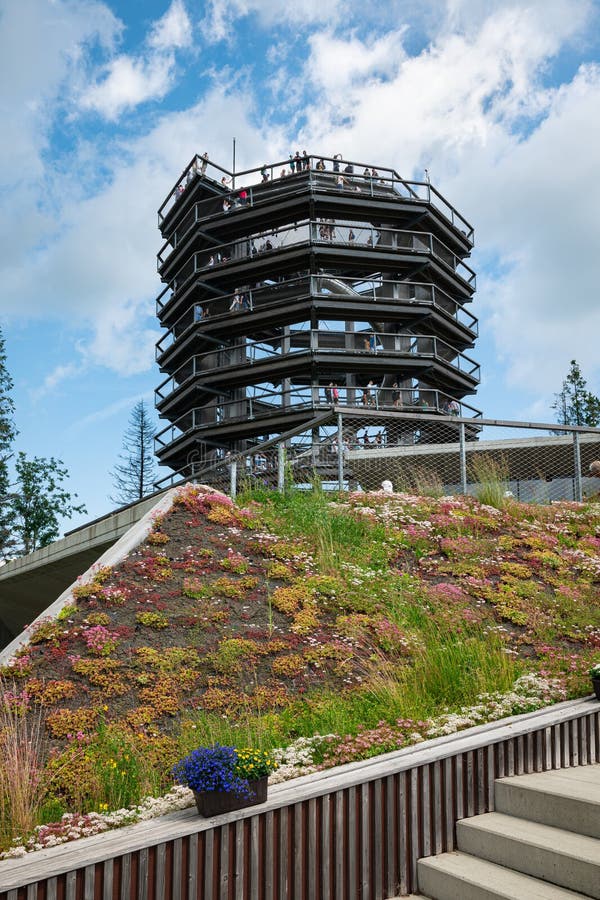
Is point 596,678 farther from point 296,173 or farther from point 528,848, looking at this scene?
point 296,173

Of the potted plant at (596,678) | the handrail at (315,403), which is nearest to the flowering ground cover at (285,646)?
the potted plant at (596,678)

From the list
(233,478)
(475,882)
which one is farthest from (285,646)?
(233,478)

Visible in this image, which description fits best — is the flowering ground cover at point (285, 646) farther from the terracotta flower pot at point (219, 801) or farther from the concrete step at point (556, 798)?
the concrete step at point (556, 798)

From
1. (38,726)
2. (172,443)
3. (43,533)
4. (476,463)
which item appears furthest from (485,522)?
(43,533)

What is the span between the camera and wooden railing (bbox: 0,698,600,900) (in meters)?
4.51

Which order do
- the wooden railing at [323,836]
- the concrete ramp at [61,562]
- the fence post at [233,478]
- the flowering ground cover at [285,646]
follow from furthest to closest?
the fence post at [233,478] < the concrete ramp at [61,562] < the flowering ground cover at [285,646] < the wooden railing at [323,836]

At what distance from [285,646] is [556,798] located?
12.0ft

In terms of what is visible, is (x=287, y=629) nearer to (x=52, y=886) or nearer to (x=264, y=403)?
(x=52, y=886)

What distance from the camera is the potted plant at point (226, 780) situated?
4.93 m

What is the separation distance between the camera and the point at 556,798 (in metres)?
5.45

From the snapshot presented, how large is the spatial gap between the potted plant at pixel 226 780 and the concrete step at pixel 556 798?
6.51ft

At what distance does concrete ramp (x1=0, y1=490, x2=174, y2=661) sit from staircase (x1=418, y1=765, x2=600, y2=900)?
5.00 m

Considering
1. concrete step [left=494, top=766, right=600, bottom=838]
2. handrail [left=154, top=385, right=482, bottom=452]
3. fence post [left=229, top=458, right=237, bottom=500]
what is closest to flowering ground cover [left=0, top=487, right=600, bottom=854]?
concrete step [left=494, top=766, right=600, bottom=838]

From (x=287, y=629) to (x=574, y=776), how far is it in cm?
372
